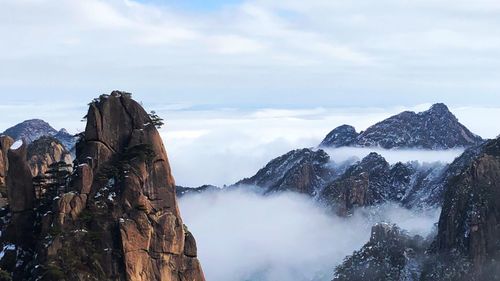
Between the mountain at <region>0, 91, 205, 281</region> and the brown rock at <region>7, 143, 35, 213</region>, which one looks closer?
the mountain at <region>0, 91, 205, 281</region>

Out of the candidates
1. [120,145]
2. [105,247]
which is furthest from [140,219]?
[120,145]

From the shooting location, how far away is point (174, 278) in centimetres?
13475

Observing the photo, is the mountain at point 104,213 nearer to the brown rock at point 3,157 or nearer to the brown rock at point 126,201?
the brown rock at point 126,201

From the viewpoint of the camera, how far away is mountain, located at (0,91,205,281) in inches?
4833

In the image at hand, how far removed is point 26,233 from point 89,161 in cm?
1677

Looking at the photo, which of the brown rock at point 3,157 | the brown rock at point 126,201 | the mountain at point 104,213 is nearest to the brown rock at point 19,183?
the mountain at point 104,213

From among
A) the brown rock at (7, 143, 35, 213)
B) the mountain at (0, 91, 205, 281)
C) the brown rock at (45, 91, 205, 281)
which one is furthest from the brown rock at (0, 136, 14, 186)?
the brown rock at (45, 91, 205, 281)

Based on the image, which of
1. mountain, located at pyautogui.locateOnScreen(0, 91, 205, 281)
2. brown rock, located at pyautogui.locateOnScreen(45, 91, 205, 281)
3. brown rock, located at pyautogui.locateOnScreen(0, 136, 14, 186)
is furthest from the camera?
brown rock, located at pyautogui.locateOnScreen(0, 136, 14, 186)

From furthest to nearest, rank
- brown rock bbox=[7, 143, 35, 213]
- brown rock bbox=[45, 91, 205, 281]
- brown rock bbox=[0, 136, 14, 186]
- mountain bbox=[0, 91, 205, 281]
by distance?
1. brown rock bbox=[0, 136, 14, 186]
2. brown rock bbox=[7, 143, 35, 213]
3. brown rock bbox=[45, 91, 205, 281]
4. mountain bbox=[0, 91, 205, 281]

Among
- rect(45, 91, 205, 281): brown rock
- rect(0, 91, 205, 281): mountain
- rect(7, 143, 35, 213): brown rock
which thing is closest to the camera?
rect(0, 91, 205, 281): mountain

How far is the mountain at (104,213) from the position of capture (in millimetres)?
122750

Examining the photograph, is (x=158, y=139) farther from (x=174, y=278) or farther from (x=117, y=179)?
(x=174, y=278)

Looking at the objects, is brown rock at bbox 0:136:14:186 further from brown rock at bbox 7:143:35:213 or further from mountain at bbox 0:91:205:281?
brown rock at bbox 7:143:35:213

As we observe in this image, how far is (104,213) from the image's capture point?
127750 mm
